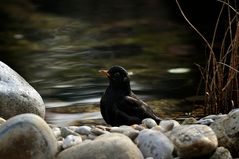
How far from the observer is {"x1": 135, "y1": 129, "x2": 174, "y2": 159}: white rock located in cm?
450

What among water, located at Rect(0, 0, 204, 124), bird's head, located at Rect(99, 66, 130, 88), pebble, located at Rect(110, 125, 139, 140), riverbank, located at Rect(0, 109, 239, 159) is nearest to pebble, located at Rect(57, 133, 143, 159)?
riverbank, located at Rect(0, 109, 239, 159)

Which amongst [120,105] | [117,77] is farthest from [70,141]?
[117,77]

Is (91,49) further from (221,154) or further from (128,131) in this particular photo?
(221,154)

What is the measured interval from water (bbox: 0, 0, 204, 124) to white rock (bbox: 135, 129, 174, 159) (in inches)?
83.3

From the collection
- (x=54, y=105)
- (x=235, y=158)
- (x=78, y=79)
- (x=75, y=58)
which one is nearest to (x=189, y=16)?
(x=75, y=58)

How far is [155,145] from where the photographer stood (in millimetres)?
4523

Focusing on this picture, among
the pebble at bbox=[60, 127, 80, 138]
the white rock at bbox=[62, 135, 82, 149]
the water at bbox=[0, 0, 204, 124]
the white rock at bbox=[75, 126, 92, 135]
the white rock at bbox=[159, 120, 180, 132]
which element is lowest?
the water at bbox=[0, 0, 204, 124]

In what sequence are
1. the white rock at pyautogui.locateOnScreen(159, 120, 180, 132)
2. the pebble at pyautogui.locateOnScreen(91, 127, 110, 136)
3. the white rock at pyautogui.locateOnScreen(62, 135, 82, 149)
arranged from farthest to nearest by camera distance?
the white rock at pyautogui.locateOnScreen(159, 120, 180, 132)
the pebble at pyautogui.locateOnScreen(91, 127, 110, 136)
the white rock at pyautogui.locateOnScreen(62, 135, 82, 149)

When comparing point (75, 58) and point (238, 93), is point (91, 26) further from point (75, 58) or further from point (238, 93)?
point (238, 93)

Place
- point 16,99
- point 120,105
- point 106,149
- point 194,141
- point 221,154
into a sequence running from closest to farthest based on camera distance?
1. point 106,149
2. point 194,141
3. point 221,154
4. point 16,99
5. point 120,105

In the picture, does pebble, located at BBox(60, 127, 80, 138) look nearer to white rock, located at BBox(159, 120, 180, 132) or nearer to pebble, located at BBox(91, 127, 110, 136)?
pebble, located at BBox(91, 127, 110, 136)

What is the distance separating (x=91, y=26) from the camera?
11.1 m

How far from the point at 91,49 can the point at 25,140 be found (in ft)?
17.6

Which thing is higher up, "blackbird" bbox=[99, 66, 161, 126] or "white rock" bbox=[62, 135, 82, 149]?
"white rock" bbox=[62, 135, 82, 149]
